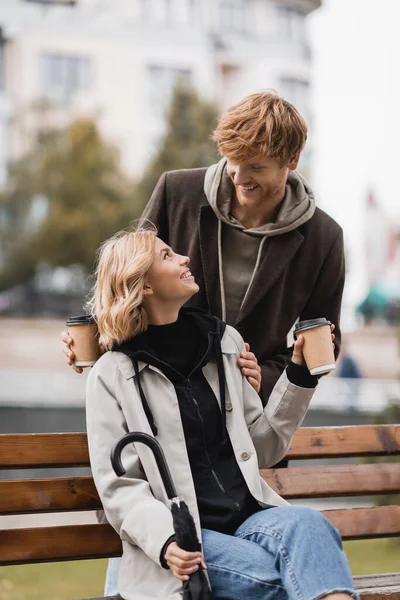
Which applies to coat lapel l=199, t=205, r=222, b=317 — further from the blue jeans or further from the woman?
the blue jeans

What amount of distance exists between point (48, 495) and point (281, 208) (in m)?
1.21

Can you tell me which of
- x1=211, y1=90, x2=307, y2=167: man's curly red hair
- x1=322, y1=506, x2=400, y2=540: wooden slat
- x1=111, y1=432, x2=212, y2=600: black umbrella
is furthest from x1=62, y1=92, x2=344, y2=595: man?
x1=111, y1=432, x2=212, y2=600: black umbrella

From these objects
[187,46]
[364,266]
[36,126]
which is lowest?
[364,266]

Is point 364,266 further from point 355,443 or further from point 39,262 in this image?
point 355,443

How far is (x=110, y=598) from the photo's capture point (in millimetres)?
3016

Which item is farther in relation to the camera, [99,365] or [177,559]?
[99,365]

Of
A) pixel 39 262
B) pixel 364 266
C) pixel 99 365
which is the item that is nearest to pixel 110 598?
Result: pixel 99 365

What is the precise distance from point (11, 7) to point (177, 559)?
1423 inches

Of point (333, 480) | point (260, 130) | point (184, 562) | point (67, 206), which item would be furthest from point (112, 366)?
point (67, 206)

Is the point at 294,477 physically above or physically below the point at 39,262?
above

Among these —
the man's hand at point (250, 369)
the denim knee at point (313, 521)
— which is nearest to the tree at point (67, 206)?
the man's hand at point (250, 369)

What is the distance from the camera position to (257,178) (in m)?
3.13

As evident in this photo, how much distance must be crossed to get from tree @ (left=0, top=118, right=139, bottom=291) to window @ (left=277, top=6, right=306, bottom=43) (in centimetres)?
1508

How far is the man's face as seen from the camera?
3098 mm
